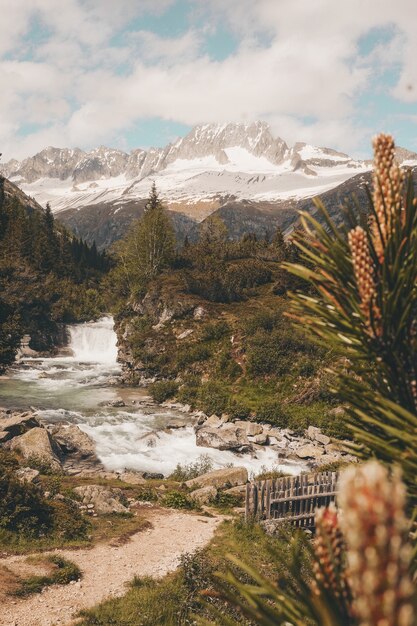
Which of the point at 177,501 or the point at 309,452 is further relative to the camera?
the point at 309,452

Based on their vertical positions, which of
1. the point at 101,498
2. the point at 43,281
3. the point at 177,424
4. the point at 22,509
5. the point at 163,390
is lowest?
the point at 177,424

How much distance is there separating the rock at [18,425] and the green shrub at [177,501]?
995 cm

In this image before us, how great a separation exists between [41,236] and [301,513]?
245 ft

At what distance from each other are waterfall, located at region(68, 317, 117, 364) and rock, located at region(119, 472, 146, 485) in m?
33.6

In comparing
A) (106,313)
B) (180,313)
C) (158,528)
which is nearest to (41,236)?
(106,313)

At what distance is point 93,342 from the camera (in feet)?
191

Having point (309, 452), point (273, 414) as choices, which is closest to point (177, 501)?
point (309, 452)

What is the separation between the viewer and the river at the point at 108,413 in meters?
24.0

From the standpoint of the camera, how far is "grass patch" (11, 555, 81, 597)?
10016 millimetres

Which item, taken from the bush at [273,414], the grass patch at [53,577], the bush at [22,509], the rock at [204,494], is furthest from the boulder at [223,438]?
the grass patch at [53,577]

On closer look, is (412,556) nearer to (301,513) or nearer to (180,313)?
(301,513)

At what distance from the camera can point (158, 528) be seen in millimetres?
14766

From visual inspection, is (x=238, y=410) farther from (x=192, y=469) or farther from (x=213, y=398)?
(x=192, y=469)

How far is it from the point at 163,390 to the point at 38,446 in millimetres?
15122
